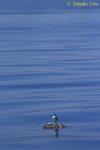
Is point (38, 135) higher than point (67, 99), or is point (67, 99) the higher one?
point (67, 99)

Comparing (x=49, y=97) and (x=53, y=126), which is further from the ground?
(x=49, y=97)

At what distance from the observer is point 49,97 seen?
1403 inches

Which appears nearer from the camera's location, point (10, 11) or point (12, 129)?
point (12, 129)

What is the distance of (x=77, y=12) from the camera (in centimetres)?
16075

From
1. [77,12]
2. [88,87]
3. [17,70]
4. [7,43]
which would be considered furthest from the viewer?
[77,12]

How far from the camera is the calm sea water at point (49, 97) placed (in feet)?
87.4

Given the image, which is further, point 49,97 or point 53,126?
point 49,97

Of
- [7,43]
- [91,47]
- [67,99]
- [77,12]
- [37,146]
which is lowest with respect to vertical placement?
[37,146]

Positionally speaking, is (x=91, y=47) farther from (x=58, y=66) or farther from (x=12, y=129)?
(x=12, y=129)

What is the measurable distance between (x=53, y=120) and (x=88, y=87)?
9318 mm

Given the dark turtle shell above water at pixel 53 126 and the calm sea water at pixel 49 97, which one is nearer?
the calm sea water at pixel 49 97

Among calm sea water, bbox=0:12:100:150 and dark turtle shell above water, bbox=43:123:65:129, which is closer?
calm sea water, bbox=0:12:100:150

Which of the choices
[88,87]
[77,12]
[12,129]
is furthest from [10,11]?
[12,129]

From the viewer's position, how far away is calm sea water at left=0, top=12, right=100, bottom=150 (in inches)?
1048
